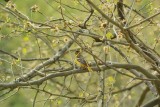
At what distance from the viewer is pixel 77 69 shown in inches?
196

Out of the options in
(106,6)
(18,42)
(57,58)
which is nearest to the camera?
(106,6)

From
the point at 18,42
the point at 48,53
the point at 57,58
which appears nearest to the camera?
the point at 57,58

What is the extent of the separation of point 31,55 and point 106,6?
7996mm

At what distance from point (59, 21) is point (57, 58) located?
18.4 inches

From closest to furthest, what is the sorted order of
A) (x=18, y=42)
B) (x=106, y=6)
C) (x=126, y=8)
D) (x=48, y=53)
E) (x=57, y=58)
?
(x=106, y=6) → (x=57, y=58) → (x=126, y=8) → (x=48, y=53) → (x=18, y=42)

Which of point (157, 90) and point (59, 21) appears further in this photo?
point (157, 90)

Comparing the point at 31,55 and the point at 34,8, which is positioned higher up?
the point at 31,55

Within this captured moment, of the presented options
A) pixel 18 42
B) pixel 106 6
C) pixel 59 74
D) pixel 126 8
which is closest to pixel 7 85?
pixel 59 74

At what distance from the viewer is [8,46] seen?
45.6ft

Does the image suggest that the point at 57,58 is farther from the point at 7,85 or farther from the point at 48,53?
the point at 48,53

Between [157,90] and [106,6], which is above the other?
[106,6]

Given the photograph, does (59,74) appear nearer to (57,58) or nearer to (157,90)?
(57,58)

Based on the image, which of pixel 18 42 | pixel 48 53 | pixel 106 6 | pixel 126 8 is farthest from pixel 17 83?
pixel 18 42

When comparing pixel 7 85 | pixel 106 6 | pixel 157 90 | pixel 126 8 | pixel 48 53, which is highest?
pixel 48 53
